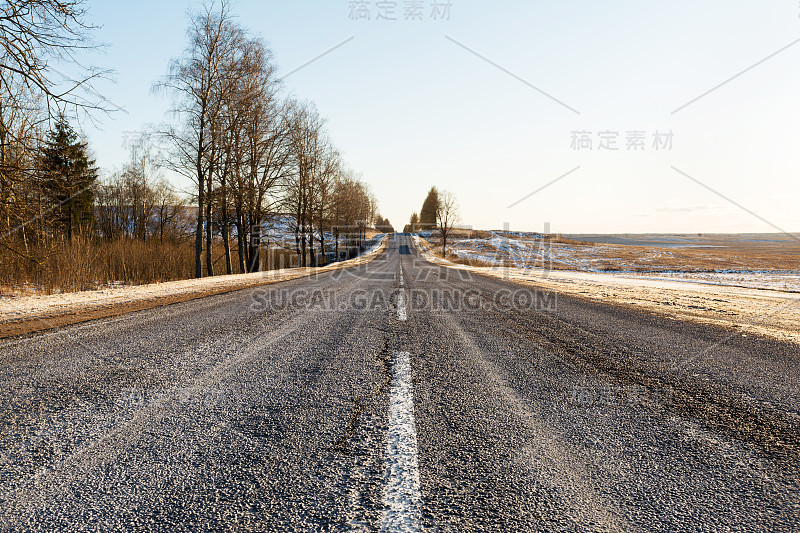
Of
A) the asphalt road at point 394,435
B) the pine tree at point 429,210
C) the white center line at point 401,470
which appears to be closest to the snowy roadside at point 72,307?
the asphalt road at point 394,435

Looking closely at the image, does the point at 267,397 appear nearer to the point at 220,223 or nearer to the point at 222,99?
the point at 222,99

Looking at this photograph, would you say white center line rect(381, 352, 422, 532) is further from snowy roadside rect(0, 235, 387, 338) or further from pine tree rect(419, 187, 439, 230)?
pine tree rect(419, 187, 439, 230)

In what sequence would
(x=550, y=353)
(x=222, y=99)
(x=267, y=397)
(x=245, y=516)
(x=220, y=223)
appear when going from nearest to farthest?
(x=245, y=516), (x=267, y=397), (x=550, y=353), (x=222, y=99), (x=220, y=223)

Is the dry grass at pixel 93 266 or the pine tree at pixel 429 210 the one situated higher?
the pine tree at pixel 429 210

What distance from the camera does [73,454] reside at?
A: 77.4 inches

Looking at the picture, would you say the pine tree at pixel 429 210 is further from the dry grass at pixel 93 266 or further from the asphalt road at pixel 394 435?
the asphalt road at pixel 394 435

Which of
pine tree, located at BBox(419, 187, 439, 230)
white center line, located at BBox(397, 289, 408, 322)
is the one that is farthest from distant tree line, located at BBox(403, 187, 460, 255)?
white center line, located at BBox(397, 289, 408, 322)

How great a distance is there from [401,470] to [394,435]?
1.18 ft

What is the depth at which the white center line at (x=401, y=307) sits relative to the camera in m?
6.22

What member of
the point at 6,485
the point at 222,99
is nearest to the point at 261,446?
the point at 6,485

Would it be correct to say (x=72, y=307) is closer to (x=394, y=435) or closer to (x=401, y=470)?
(x=394, y=435)

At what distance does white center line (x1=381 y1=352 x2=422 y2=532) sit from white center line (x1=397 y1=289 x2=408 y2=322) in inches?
129

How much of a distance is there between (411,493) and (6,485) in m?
1.74

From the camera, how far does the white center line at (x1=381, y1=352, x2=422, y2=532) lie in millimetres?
1472
